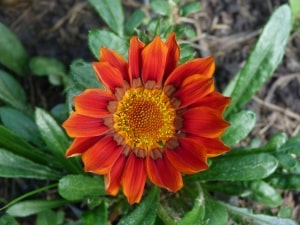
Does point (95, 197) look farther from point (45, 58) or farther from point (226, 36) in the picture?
point (226, 36)

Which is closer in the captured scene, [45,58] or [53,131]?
[53,131]

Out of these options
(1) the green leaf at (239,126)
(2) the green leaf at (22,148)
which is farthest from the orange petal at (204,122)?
(2) the green leaf at (22,148)

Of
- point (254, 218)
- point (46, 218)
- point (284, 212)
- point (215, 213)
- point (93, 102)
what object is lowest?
point (284, 212)

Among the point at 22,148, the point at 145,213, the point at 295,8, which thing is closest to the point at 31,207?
the point at 22,148

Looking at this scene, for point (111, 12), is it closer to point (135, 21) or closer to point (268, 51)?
point (135, 21)

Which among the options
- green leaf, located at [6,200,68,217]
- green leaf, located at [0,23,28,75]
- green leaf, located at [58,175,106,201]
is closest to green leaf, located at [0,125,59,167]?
green leaf, located at [6,200,68,217]

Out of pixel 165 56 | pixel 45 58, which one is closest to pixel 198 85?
Result: pixel 165 56

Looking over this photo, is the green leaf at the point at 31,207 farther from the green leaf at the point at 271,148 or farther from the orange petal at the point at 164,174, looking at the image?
the green leaf at the point at 271,148
